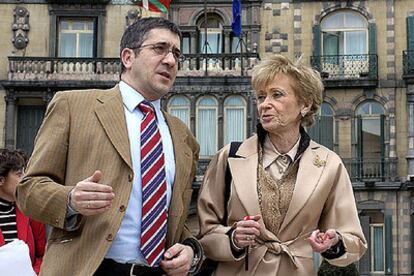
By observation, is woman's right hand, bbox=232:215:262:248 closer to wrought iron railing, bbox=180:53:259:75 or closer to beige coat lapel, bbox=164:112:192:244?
beige coat lapel, bbox=164:112:192:244

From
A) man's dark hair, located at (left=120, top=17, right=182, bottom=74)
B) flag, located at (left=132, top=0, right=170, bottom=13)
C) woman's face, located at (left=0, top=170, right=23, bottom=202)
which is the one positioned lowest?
woman's face, located at (left=0, top=170, right=23, bottom=202)

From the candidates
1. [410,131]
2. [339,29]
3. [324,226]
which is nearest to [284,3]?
[339,29]

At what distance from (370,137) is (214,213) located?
24.0 meters

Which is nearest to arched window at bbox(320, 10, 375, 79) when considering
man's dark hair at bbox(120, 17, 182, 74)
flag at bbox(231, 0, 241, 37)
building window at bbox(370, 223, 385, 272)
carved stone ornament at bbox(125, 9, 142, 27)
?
flag at bbox(231, 0, 241, 37)

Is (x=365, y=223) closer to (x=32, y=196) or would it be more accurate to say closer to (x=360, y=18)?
(x=360, y=18)

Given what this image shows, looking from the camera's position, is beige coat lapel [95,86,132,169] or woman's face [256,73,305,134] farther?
woman's face [256,73,305,134]

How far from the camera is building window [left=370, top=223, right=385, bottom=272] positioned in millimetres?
27094

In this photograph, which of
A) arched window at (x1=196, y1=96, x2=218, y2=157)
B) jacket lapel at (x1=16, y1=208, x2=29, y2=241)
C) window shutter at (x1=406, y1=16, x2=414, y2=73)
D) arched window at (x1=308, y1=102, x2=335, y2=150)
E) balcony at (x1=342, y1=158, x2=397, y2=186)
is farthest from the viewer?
arched window at (x1=308, y1=102, x2=335, y2=150)

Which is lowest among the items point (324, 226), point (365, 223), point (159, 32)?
point (365, 223)

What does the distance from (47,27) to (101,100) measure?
81.8ft

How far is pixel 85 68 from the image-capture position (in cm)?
2756

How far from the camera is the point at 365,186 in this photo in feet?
89.2

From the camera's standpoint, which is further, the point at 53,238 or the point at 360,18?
the point at 360,18

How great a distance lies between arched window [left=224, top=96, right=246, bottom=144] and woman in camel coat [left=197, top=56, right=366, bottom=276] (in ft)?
73.6
